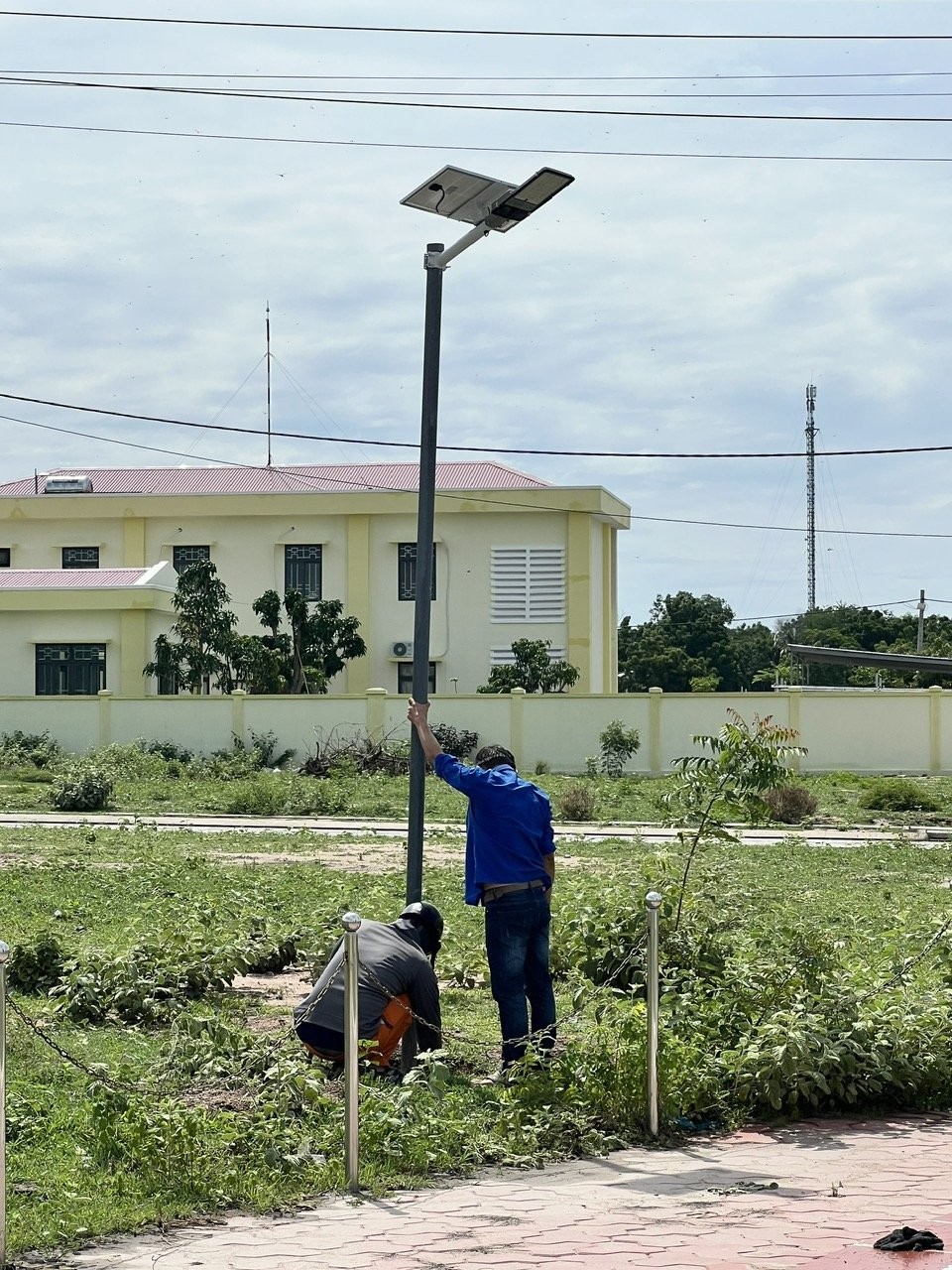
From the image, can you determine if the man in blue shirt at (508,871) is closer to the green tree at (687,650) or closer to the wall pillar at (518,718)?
the wall pillar at (518,718)

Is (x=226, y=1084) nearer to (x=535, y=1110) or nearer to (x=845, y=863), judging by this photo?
(x=535, y=1110)

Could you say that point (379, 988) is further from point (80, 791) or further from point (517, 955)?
point (80, 791)

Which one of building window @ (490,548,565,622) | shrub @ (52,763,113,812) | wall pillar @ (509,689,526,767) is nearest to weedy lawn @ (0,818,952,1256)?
shrub @ (52,763,113,812)

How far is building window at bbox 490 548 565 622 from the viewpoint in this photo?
4581cm

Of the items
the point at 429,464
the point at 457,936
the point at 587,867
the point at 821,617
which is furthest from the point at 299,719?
the point at 821,617

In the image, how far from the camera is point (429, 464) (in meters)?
9.11

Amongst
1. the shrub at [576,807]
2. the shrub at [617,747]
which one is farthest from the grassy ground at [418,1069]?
the shrub at [617,747]

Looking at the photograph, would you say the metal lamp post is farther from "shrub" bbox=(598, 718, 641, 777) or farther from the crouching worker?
"shrub" bbox=(598, 718, 641, 777)

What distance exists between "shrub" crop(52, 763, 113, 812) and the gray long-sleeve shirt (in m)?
21.5

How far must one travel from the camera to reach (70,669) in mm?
42219

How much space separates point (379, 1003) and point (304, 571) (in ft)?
131

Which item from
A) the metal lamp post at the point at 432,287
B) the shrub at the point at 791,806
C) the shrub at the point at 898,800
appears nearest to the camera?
the metal lamp post at the point at 432,287

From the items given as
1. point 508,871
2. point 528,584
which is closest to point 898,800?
point 528,584

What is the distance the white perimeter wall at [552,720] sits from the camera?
36750 mm
